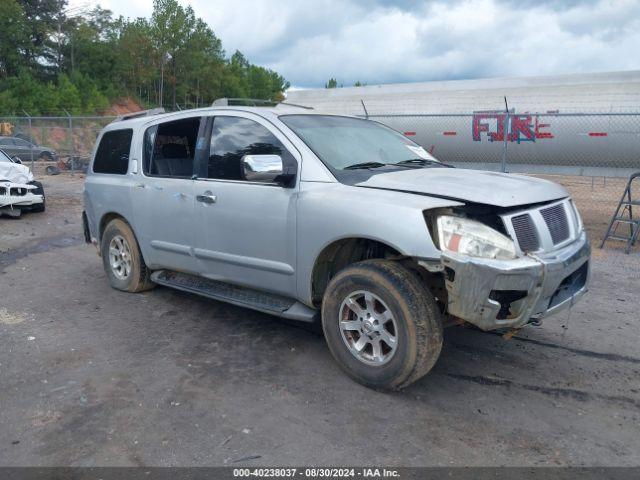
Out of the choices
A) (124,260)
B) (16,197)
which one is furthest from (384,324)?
A: (16,197)

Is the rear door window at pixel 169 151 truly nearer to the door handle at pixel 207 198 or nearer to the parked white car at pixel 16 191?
the door handle at pixel 207 198

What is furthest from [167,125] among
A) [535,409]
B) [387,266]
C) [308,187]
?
[535,409]

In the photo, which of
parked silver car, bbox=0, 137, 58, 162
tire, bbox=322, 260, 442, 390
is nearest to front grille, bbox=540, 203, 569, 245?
tire, bbox=322, 260, 442, 390

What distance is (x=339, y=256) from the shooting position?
4.11 metres

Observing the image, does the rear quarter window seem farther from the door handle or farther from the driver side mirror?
the driver side mirror

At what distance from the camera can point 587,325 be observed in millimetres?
5055

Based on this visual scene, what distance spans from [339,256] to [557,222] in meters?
1.51

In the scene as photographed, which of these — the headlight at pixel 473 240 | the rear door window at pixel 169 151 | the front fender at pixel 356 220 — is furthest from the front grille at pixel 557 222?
the rear door window at pixel 169 151

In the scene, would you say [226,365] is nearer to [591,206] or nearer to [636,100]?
[636,100]

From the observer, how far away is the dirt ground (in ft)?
9.93

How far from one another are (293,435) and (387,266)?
1176 mm

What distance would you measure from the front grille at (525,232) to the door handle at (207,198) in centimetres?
238

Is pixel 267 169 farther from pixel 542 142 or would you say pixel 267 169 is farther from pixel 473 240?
pixel 542 142

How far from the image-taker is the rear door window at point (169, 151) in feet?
17.7
